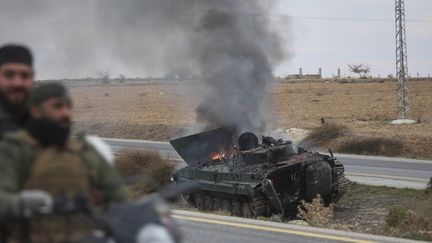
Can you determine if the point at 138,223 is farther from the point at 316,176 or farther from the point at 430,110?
the point at 430,110

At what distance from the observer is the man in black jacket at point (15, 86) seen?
340cm

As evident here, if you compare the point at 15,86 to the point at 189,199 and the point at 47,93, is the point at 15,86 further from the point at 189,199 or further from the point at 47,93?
the point at 189,199

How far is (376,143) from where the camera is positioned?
92.4 feet

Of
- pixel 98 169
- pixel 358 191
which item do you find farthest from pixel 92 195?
pixel 358 191

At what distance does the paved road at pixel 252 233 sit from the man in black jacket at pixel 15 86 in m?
5.18

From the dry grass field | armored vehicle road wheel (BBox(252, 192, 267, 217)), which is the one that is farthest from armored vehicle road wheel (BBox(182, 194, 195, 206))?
the dry grass field

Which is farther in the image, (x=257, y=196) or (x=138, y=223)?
(x=257, y=196)

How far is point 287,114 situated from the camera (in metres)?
46.7

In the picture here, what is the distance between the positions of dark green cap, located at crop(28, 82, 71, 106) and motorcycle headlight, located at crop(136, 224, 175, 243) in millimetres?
735

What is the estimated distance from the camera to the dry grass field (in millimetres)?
27188

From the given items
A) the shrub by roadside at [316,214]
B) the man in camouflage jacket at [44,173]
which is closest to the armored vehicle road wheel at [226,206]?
the shrub by roadside at [316,214]

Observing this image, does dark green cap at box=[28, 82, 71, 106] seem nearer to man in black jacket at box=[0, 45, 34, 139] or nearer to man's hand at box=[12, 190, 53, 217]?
man in black jacket at box=[0, 45, 34, 139]

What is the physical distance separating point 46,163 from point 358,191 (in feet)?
54.5

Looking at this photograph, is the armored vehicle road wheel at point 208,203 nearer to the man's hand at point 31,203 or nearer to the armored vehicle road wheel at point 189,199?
the armored vehicle road wheel at point 189,199
